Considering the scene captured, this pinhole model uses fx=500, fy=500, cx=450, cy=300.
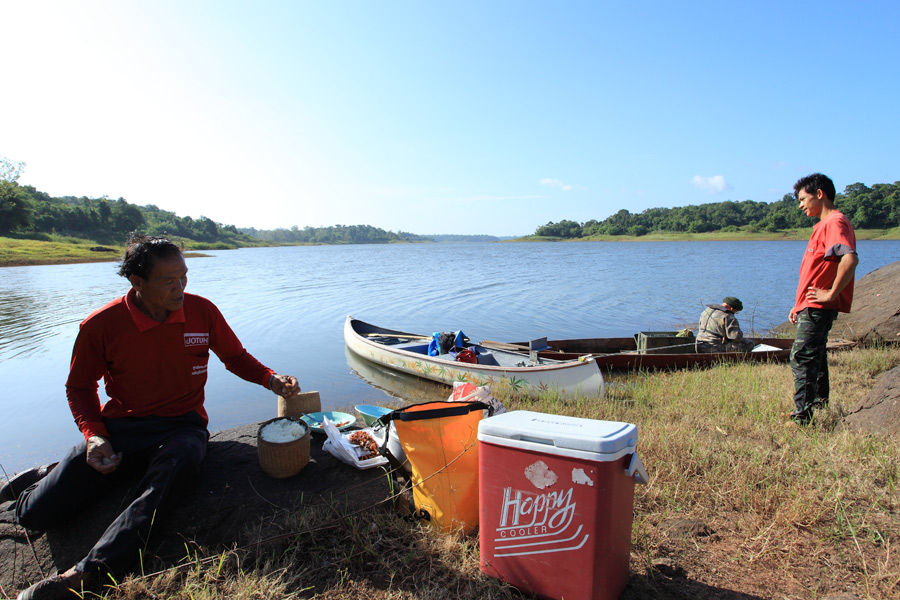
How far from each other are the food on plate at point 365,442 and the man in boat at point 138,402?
1143 millimetres

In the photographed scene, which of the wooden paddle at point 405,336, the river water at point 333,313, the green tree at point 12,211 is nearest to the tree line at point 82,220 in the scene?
the green tree at point 12,211

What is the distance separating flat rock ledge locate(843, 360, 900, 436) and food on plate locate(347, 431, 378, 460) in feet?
13.9

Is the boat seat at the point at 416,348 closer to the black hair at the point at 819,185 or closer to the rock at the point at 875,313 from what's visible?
the black hair at the point at 819,185

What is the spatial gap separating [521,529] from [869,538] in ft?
7.10

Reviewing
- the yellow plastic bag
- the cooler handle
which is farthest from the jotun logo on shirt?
the cooler handle

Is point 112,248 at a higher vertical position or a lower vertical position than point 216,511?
higher

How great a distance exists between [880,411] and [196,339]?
19.4ft

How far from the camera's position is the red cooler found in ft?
7.63

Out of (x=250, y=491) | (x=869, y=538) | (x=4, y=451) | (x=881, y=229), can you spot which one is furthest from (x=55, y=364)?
(x=881, y=229)

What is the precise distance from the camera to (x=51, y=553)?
9.99ft

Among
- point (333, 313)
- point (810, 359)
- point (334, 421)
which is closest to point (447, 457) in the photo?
point (334, 421)

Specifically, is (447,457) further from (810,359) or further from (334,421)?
(810,359)

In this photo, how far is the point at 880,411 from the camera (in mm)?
4578

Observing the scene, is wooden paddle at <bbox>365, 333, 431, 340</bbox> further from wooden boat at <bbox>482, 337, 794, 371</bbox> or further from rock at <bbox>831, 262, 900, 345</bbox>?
rock at <bbox>831, 262, 900, 345</bbox>
